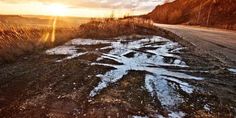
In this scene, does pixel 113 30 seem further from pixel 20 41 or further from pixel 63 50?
pixel 20 41

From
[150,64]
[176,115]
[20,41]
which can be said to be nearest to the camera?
[176,115]

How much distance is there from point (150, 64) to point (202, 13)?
43965mm

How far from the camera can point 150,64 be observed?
11438 mm

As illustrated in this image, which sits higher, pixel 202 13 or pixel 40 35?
pixel 40 35

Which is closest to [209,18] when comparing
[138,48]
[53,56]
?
[138,48]

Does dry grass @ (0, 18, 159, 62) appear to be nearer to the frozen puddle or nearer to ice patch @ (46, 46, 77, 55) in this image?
ice patch @ (46, 46, 77, 55)

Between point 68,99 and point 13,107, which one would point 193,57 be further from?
point 13,107

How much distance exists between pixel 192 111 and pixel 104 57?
5.89 metres

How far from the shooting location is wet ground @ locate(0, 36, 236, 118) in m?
6.97

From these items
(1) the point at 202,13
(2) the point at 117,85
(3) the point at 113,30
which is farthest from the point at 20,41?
(1) the point at 202,13

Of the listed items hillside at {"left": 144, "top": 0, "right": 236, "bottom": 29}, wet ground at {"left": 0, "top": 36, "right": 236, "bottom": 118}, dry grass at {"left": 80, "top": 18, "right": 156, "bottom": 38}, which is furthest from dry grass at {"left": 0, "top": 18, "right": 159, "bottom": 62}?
hillside at {"left": 144, "top": 0, "right": 236, "bottom": 29}

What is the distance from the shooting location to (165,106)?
7.24 meters

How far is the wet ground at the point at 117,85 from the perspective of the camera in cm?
697

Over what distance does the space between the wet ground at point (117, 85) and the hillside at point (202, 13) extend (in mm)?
28158
